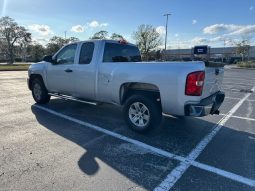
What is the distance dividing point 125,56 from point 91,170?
142 inches

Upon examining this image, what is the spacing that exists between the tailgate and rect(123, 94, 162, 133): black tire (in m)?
0.96

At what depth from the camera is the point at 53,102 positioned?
333 inches

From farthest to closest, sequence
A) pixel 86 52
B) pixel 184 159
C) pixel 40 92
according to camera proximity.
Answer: pixel 40 92 → pixel 86 52 → pixel 184 159

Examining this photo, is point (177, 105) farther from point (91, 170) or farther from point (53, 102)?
point (53, 102)

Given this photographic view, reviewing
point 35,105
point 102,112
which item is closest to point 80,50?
point 102,112

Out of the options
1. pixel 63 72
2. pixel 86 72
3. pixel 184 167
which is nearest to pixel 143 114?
pixel 184 167

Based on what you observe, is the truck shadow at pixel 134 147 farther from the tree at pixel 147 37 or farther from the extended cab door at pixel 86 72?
the tree at pixel 147 37

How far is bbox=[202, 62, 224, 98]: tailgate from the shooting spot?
483 centimetres

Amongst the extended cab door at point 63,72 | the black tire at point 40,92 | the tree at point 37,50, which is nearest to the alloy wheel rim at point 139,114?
the extended cab door at point 63,72

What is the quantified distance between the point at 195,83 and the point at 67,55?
3.84 m

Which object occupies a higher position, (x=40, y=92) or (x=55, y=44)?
(x=55, y=44)

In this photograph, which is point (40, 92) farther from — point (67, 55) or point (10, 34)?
point (10, 34)

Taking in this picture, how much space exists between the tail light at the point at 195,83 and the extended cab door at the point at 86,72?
237 centimetres

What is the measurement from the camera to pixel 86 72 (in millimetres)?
6332
